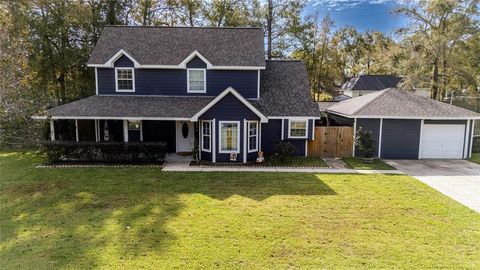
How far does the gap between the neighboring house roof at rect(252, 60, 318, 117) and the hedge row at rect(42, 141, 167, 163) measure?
6.38 meters

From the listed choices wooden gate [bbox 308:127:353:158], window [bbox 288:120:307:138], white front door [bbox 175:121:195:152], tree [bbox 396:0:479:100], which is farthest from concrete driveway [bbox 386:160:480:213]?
tree [bbox 396:0:479:100]

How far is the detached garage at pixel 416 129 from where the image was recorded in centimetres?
1847

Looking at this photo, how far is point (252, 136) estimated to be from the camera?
57.1 ft

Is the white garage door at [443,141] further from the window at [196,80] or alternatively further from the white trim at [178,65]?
the window at [196,80]

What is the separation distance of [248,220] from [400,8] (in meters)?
28.6

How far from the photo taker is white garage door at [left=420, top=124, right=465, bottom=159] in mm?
18891

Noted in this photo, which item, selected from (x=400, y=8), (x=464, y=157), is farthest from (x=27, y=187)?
(x=400, y=8)

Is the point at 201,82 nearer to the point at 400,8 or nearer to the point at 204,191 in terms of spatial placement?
the point at 204,191

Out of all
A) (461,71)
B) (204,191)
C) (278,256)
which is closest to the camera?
(278,256)

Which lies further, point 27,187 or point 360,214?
point 27,187

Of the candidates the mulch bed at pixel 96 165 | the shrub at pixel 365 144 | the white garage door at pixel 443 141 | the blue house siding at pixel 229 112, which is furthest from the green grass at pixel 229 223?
the white garage door at pixel 443 141

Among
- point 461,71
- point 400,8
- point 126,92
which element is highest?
point 400,8

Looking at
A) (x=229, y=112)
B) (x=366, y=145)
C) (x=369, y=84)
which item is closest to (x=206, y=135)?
(x=229, y=112)

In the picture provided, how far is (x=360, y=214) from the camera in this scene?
10.0 meters
